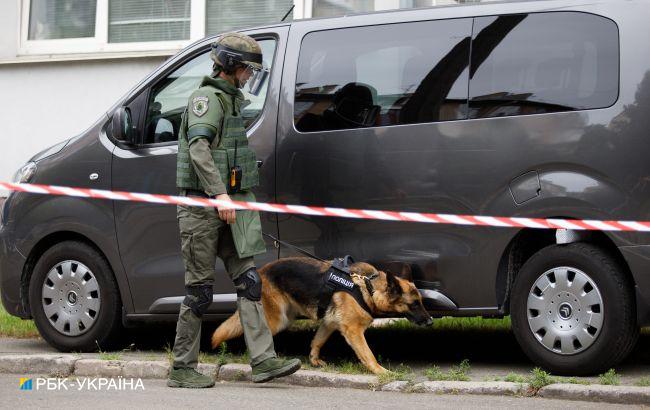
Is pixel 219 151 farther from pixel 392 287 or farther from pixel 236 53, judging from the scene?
pixel 392 287

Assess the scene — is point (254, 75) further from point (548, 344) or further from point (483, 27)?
point (548, 344)

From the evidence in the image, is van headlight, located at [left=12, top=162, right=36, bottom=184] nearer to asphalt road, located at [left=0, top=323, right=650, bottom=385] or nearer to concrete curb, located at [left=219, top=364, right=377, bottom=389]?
asphalt road, located at [left=0, top=323, right=650, bottom=385]

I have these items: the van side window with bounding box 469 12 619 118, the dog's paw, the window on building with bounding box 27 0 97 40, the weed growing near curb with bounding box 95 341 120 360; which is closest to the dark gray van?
the van side window with bounding box 469 12 619 118

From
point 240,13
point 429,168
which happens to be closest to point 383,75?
point 429,168

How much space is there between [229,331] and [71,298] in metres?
1.45

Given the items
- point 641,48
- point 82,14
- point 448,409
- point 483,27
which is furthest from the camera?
point 82,14

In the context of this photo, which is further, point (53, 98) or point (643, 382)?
point (53, 98)

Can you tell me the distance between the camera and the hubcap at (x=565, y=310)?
644cm

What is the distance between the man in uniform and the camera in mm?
6508

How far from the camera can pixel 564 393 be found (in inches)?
241

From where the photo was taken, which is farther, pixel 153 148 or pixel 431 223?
pixel 153 148

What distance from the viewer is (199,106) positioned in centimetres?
645

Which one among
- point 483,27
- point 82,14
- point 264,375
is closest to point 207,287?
point 264,375

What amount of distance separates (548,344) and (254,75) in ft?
7.84
